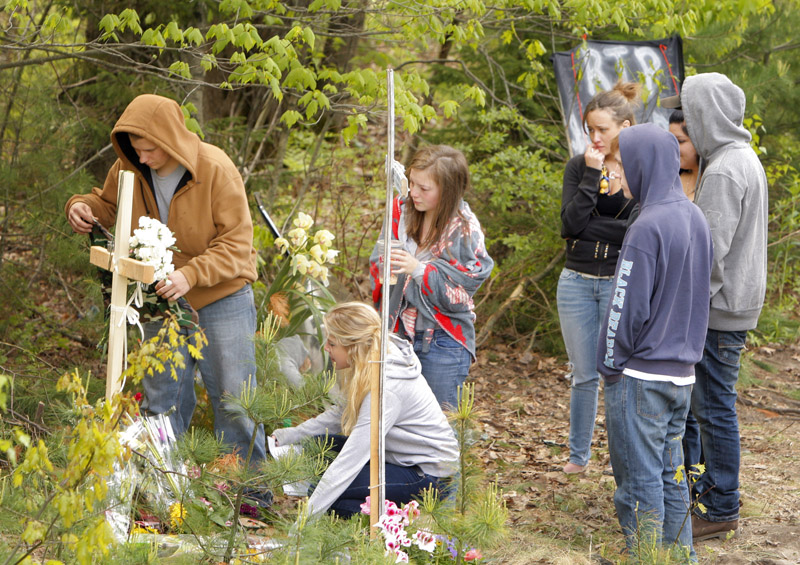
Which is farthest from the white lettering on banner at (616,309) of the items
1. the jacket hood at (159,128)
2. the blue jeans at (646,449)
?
the jacket hood at (159,128)

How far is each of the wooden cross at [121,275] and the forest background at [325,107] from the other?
4.94ft

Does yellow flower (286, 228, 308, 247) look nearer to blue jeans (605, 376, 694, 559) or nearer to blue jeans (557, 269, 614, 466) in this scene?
blue jeans (557, 269, 614, 466)

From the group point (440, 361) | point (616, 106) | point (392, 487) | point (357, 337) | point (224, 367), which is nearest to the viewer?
point (357, 337)

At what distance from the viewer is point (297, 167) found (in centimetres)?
804

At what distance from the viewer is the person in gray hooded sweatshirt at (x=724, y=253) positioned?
11.0 feet

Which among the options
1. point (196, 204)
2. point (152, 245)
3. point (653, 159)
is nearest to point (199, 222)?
point (196, 204)

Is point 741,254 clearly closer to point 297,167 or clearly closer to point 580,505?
point 580,505

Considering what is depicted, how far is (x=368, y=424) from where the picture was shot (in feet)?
9.77

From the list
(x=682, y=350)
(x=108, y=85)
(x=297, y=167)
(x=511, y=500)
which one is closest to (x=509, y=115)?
(x=297, y=167)

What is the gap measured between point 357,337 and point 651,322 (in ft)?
3.45

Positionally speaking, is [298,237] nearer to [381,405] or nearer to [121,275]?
[121,275]

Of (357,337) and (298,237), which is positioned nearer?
(357,337)

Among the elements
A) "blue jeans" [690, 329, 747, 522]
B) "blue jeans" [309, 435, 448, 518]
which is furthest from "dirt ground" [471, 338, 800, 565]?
"blue jeans" [309, 435, 448, 518]

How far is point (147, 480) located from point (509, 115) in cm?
443
